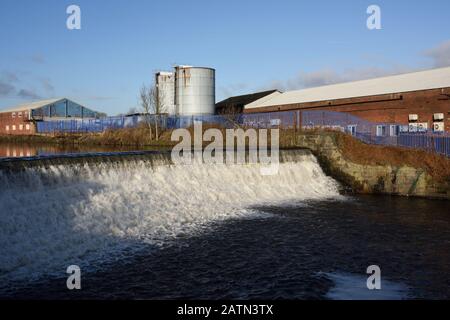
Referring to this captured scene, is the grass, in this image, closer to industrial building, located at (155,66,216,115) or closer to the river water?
the river water

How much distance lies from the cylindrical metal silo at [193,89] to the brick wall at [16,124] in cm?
2839

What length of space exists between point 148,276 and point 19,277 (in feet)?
8.88

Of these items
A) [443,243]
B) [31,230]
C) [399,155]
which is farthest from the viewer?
[399,155]

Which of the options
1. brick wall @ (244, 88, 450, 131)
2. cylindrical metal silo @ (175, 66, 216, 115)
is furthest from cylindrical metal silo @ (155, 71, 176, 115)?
brick wall @ (244, 88, 450, 131)

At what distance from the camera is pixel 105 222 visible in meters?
12.6

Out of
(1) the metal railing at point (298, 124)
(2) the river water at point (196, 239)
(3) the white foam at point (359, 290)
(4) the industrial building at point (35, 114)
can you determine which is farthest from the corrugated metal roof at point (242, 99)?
(3) the white foam at point (359, 290)

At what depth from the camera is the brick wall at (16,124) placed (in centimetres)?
6284

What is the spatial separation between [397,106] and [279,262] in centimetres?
2495

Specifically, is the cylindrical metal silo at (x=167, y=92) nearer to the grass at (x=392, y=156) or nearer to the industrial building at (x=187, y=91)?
the industrial building at (x=187, y=91)

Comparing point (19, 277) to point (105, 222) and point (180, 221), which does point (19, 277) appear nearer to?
point (105, 222)

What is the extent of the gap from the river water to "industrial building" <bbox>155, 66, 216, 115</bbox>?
89.7ft

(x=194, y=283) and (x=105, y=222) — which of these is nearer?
(x=194, y=283)

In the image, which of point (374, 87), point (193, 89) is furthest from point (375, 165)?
point (193, 89)
